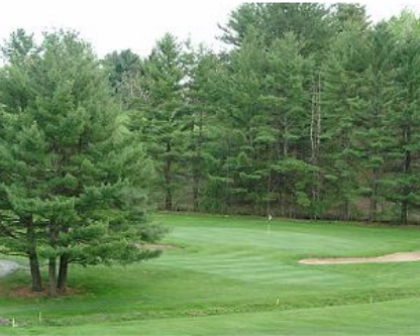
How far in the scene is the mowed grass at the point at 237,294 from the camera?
58.2 feet

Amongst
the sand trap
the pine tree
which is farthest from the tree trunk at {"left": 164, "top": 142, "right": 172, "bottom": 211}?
the pine tree

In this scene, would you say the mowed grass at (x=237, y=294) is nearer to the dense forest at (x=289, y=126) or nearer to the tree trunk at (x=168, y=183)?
the dense forest at (x=289, y=126)

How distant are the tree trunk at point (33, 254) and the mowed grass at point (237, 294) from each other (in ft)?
Result: 3.41

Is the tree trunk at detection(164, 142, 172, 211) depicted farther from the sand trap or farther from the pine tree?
the pine tree

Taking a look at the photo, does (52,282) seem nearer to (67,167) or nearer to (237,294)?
(67,167)

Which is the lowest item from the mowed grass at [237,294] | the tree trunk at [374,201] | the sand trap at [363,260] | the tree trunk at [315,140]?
the mowed grass at [237,294]

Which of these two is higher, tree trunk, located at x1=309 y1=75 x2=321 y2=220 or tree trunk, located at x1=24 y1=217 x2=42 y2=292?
tree trunk, located at x1=309 y1=75 x2=321 y2=220

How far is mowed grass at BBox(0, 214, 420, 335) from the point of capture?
17.8 metres

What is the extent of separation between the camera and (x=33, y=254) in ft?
79.5

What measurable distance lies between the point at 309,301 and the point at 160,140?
36.5 metres

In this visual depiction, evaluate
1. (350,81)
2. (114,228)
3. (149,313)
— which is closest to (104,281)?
(114,228)

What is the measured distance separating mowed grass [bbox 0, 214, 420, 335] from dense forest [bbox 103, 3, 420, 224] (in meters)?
12.8

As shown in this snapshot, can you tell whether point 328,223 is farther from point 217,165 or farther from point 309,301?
point 309,301

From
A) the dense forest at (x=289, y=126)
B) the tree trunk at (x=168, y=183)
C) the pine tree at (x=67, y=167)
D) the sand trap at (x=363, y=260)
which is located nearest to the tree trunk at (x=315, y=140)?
the dense forest at (x=289, y=126)
